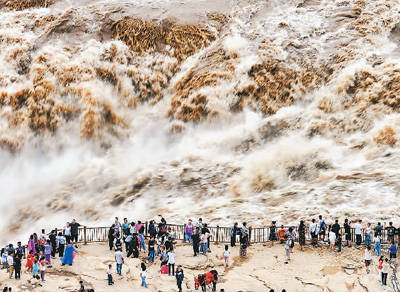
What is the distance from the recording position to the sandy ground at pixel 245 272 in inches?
596

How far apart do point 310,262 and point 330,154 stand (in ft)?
21.6

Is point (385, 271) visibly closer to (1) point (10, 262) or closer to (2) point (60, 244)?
(2) point (60, 244)

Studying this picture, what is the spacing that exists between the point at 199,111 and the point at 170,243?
10.7m

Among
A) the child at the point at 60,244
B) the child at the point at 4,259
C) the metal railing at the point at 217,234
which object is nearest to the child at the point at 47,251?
the child at the point at 60,244

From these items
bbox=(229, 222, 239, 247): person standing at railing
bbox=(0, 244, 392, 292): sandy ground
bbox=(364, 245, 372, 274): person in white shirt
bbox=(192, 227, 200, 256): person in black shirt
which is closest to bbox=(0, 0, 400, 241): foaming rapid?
bbox=(229, 222, 239, 247): person standing at railing

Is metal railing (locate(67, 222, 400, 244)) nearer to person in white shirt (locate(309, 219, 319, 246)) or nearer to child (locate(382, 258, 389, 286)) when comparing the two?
person in white shirt (locate(309, 219, 319, 246))

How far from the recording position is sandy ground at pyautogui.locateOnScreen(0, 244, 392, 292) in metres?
15.1

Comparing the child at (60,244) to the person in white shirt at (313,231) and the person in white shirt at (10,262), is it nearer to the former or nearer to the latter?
the person in white shirt at (10,262)

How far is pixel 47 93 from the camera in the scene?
26953 millimetres

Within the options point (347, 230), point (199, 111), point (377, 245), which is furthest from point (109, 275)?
point (199, 111)

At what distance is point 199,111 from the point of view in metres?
26.0

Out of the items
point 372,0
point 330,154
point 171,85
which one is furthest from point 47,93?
point 372,0

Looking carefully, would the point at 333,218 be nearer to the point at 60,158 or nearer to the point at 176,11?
the point at 60,158

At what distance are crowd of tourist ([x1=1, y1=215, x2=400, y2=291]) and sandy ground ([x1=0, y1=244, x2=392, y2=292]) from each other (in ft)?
0.85
